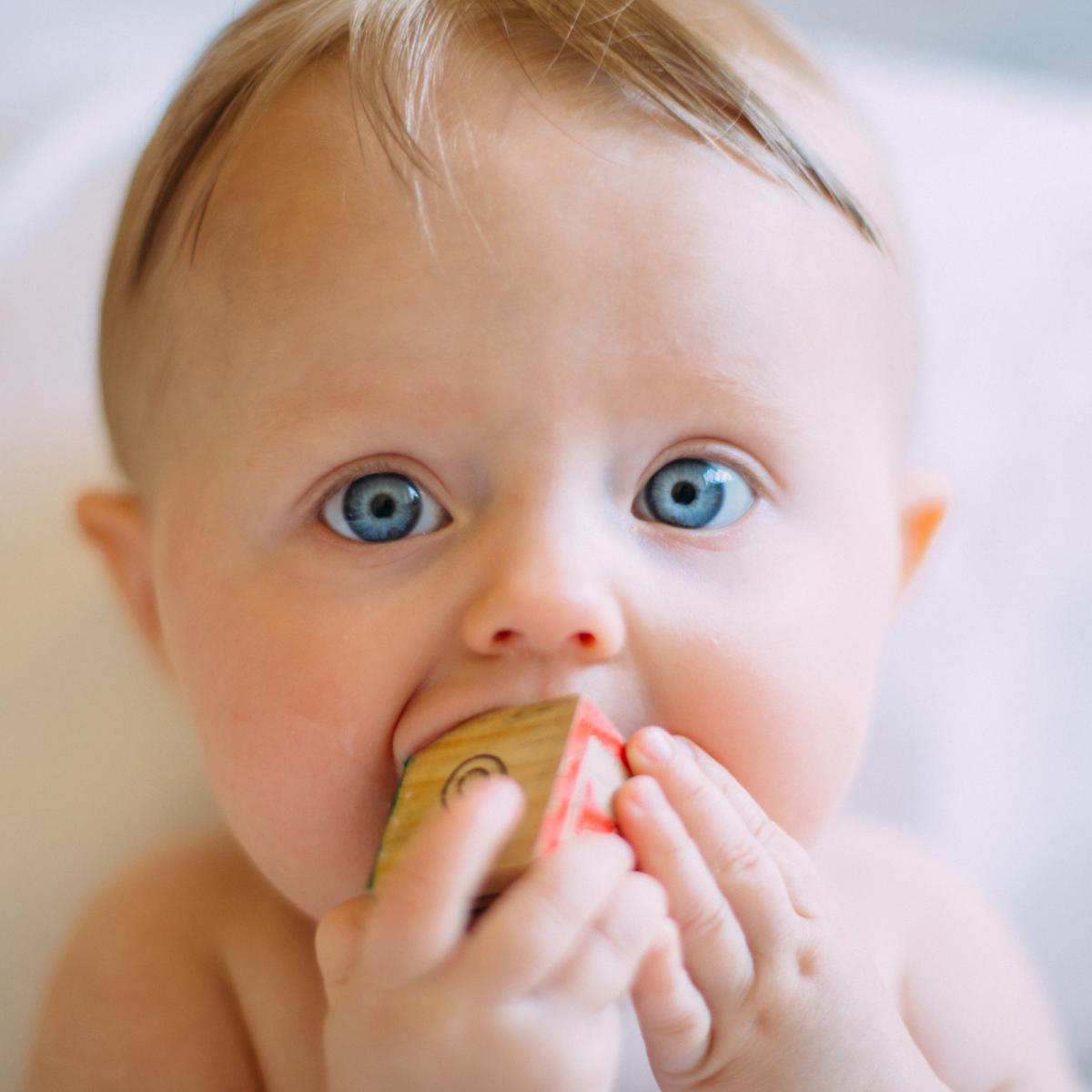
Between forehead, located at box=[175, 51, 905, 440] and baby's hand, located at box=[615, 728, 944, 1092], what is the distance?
0.27m

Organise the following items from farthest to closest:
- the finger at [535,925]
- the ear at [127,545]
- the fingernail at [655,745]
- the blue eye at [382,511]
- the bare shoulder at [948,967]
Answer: the bare shoulder at [948,967] → the ear at [127,545] → the blue eye at [382,511] → the fingernail at [655,745] → the finger at [535,925]

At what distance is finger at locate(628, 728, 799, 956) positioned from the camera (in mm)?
786

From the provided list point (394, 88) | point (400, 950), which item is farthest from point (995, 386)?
point (400, 950)

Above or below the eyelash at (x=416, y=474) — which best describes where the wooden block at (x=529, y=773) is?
below

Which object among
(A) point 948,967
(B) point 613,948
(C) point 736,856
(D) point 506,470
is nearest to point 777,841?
(C) point 736,856

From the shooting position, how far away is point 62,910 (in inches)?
53.9

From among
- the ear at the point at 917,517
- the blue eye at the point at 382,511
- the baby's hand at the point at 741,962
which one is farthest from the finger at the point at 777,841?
the ear at the point at 917,517

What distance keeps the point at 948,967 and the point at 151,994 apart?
29.0 inches

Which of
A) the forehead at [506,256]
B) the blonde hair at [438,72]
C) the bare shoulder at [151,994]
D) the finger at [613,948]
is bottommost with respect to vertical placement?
the bare shoulder at [151,994]

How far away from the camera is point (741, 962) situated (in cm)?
83

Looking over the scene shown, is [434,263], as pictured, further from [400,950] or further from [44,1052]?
[44,1052]

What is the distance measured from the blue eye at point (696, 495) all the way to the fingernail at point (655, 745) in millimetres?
172

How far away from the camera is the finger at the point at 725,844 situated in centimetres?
79

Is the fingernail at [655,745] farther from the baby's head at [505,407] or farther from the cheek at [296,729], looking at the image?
the cheek at [296,729]
